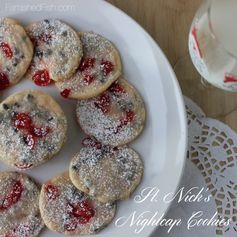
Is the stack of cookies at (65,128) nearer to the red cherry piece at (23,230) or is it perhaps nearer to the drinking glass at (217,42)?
the red cherry piece at (23,230)

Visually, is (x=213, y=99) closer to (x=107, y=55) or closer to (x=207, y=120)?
(x=207, y=120)

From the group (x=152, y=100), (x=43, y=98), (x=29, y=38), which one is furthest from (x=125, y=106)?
(x=29, y=38)

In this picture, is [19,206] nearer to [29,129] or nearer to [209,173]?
[29,129]

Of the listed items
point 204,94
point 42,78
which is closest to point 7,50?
point 42,78

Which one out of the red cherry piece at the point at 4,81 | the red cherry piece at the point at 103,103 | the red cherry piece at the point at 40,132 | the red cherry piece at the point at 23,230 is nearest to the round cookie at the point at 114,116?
the red cherry piece at the point at 103,103

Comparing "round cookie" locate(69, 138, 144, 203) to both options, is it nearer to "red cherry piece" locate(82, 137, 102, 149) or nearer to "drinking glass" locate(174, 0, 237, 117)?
"red cherry piece" locate(82, 137, 102, 149)

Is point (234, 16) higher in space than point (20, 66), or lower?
higher

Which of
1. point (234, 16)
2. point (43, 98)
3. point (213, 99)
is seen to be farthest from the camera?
point (213, 99)
